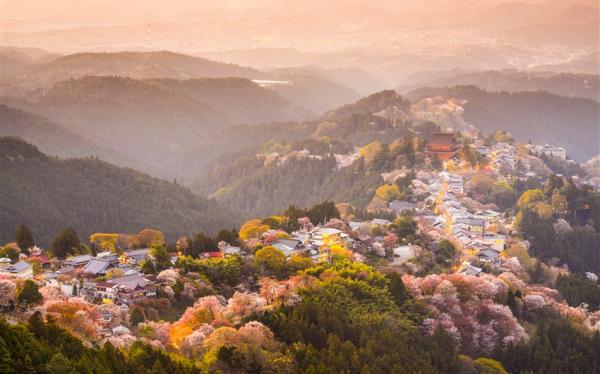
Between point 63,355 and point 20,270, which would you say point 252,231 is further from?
point 63,355

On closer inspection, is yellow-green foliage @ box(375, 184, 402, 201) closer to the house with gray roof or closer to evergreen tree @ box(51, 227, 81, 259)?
evergreen tree @ box(51, 227, 81, 259)

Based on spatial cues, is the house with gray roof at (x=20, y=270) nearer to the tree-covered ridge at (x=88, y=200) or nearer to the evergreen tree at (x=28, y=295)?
the evergreen tree at (x=28, y=295)

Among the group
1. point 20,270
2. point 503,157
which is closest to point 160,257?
point 20,270

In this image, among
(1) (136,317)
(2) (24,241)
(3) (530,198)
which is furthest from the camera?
(3) (530,198)

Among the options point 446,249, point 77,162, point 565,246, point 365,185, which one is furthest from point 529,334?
point 77,162

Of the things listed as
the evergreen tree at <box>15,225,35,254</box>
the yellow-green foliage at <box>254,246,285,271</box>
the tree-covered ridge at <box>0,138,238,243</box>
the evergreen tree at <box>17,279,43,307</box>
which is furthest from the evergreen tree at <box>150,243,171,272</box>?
the tree-covered ridge at <box>0,138,238,243</box>

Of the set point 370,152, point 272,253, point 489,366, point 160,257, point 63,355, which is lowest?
point 370,152

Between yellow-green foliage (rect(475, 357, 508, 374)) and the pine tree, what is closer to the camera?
the pine tree
